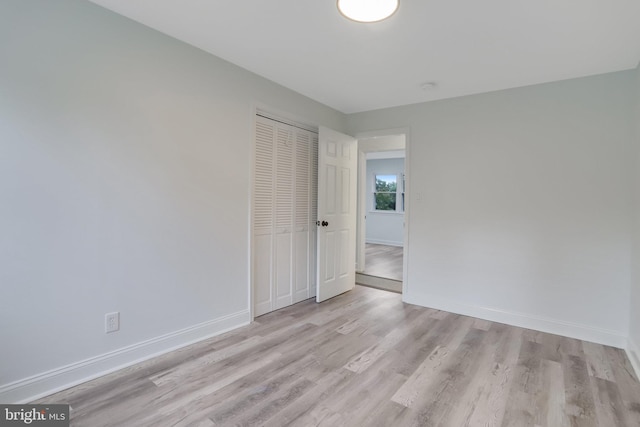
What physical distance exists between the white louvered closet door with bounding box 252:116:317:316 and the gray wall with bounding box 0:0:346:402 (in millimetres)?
369

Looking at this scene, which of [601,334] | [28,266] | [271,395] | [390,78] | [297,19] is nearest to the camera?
[28,266]

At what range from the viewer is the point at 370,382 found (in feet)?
6.80

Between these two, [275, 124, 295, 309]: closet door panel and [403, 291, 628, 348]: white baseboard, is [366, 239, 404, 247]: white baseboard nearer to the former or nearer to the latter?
[403, 291, 628, 348]: white baseboard

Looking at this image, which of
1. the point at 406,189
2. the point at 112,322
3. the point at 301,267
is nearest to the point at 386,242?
the point at 406,189

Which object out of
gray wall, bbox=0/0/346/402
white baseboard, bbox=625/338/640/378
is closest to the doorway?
white baseboard, bbox=625/338/640/378

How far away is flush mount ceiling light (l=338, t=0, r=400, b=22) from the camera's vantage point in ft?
5.56

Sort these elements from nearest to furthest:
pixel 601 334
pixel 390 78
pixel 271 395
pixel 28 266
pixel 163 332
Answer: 1. pixel 28 266
2. pixel 271 395
3. pixel 163 332
4. pixel 601 334
5. pixel 390 78

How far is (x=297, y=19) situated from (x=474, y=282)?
3061 millimetres

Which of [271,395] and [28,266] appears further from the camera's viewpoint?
[271,395]

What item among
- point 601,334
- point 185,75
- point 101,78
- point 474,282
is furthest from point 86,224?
point 601,334

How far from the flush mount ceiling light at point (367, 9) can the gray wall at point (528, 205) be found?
2.03 metres

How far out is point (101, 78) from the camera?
201 centimetres

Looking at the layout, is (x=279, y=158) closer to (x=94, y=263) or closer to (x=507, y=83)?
(x=94, y=263)

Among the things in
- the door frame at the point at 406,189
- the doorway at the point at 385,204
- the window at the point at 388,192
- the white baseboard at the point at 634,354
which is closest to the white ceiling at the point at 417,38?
the door frame at the point at 406,189
